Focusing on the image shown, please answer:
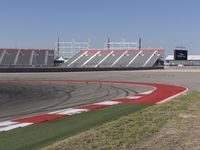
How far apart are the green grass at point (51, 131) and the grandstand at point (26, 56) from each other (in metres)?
87.1

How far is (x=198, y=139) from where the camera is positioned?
300 inches

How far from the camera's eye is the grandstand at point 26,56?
98.4 metres

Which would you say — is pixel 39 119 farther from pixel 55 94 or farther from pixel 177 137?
pixel 55 94

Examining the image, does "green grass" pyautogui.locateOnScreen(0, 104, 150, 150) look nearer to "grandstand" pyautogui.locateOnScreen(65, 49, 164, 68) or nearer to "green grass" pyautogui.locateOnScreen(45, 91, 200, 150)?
"green grass" pyautogui.locateOnScreen(45, 91, 200, 150)

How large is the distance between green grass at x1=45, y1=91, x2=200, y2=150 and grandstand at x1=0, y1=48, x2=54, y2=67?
8813 centimetres

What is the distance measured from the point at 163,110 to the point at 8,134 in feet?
15.8

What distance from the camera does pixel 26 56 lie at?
10131 cm

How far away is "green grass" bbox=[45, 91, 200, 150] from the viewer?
711 cm

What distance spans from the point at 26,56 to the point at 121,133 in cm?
9469

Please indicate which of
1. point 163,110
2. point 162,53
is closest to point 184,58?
point 162,53

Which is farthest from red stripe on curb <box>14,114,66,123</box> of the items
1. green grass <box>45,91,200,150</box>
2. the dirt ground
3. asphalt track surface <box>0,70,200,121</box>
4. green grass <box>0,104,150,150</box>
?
the dirt ground

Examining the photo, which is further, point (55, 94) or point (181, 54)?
point (181, 54)

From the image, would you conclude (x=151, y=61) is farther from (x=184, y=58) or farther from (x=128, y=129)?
(x=128, y=129)

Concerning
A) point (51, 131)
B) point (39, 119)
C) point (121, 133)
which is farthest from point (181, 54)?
point (121, 133)
